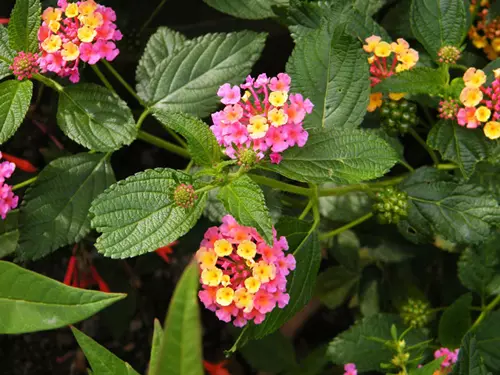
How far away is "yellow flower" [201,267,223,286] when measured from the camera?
0.84 metres

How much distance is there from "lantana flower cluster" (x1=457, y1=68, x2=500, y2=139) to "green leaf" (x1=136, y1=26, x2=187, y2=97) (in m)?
0.52

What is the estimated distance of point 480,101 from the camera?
3.35ft

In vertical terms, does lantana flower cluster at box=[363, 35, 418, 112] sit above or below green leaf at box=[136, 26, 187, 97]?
above

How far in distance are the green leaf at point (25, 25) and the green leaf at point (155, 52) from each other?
246mm

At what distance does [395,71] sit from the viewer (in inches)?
42.8

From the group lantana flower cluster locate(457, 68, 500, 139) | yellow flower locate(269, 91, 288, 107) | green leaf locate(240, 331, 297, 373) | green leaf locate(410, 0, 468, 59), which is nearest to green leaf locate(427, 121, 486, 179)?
lantana flower cluster locate(457, 68, 500, 139)

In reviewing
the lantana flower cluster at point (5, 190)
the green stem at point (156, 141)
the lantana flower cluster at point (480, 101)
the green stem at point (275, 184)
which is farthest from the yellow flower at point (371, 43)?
the lantana flower cluster at point (5, 190)

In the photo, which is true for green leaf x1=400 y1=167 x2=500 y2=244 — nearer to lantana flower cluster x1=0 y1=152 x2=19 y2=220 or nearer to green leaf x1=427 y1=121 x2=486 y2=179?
green leaf x1=427 y1=121 x2=486 y2=179

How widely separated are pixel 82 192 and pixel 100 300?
1.61 feet

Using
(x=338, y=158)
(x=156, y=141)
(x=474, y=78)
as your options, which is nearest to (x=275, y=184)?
(x=338, y=158)

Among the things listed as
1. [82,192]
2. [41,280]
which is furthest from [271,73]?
[41,280]

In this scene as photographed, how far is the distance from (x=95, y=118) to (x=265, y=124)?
323mm

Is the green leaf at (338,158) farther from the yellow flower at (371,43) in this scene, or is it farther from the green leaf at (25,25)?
the green leaf at (25,25)

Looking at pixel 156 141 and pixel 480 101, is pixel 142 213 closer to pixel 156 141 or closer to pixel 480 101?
pixel 156 141
